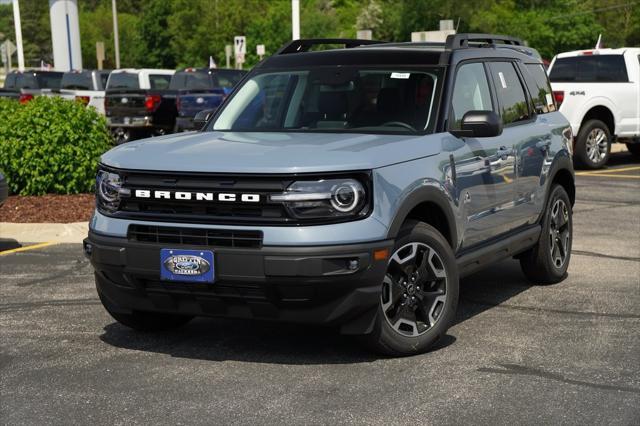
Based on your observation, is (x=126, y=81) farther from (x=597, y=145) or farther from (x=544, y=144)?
(x=544, y=144)

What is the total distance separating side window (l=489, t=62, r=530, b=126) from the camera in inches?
297

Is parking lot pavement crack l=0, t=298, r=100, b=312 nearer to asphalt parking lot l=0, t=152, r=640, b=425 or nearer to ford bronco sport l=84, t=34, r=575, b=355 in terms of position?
asphalt parking lot l=0, t=152, r=640, b=425

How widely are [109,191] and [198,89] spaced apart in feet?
60.0

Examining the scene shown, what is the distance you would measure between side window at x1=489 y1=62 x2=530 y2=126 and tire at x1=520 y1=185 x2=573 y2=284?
31.5 inches

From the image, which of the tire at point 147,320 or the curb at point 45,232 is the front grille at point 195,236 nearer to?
the tire at point 147,320

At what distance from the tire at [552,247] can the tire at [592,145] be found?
382 inches

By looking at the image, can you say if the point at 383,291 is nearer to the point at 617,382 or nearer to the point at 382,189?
the point at 382,189

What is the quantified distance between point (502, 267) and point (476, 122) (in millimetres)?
2977

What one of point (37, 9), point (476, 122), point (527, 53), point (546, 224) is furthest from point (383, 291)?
point (37, 9)

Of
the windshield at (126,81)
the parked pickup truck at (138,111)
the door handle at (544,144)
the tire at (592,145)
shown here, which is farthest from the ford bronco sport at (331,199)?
the windshield at (126,81)

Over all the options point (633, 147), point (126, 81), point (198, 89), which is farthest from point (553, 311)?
point (126, 81)

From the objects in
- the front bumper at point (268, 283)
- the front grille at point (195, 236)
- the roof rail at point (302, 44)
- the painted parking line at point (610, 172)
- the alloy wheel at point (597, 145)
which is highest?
the roof rail at point (302, 44)

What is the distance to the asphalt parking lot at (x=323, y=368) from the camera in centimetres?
511

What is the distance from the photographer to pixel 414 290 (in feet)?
20.1
